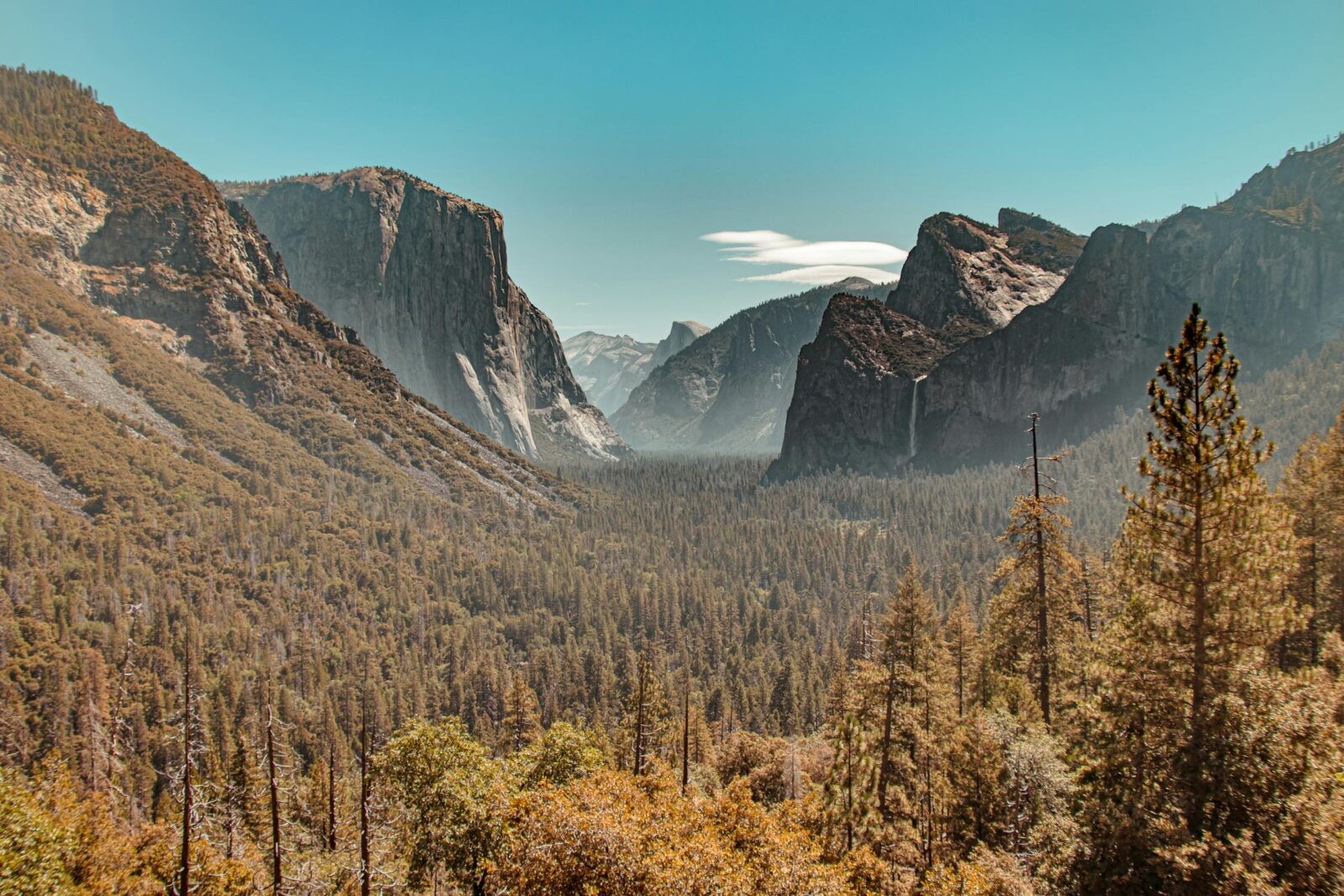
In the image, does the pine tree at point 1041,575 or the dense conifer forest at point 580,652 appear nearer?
the dense conifer forest at point 580,652

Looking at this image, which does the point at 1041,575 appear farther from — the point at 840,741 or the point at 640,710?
the point at 640,710

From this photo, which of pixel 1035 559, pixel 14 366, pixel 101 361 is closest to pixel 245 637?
pixel 14 366

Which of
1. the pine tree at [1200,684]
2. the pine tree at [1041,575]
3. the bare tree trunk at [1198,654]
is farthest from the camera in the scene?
the pine tree at [1041,575]

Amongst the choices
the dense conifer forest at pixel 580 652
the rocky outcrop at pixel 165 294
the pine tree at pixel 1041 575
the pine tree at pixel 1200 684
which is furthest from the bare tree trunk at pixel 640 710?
the rocky outcrop at pixel 165 294

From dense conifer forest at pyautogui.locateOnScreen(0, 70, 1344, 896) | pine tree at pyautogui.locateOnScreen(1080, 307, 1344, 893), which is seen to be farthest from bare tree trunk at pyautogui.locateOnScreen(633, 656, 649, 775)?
pine tree at pyautogui.locateOnScreen(1080, 307, 1344, 893)

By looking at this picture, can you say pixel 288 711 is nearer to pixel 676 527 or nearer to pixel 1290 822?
pixel 1290 822

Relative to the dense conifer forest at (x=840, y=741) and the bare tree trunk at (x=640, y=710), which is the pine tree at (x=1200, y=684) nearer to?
the dense conifer forest at (x=840, y=741)

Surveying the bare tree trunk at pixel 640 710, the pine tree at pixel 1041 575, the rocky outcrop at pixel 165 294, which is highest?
the rocky outcrop at pixel 165 294

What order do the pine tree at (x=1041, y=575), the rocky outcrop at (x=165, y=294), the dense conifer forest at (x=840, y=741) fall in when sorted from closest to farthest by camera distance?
the dense conifer forest at (x=840, y=741) → the pine tree at (x=1041, y=575) → the rocky outcrop at (x=165, y=294)

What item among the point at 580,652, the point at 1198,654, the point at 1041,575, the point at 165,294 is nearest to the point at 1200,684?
the point at 1198,654

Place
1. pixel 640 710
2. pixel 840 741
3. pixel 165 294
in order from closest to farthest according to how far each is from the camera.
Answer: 1. pixel 840 741
2. pixel 640 710
3. pixel 165 294

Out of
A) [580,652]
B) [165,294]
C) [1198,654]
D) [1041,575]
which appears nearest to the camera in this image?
[1198,654]

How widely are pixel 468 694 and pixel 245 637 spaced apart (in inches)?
1385

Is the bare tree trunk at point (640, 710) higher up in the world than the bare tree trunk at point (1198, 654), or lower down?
lower down
